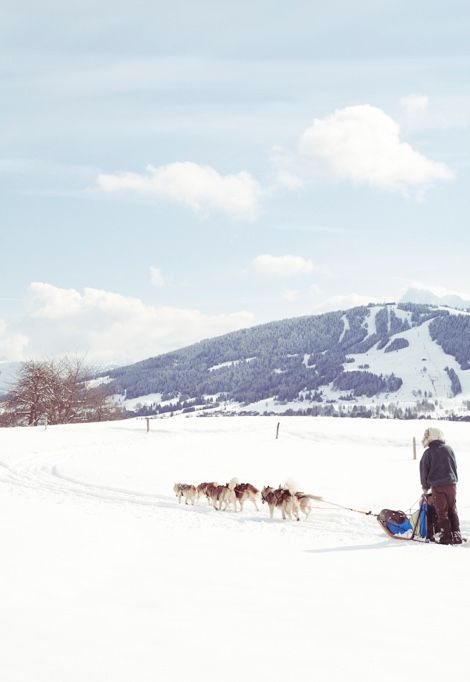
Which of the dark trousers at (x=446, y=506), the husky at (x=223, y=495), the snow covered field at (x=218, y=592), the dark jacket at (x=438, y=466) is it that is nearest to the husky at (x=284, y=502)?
the snow covered field at (x=218, y=592)

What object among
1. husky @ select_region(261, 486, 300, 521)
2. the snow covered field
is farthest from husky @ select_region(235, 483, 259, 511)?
husky @ select_region(261, 486, 300, 521)

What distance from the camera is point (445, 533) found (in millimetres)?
11523

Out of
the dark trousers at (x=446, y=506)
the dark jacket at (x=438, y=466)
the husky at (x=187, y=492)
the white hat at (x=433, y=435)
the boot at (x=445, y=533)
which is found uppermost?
the white hat at (x=433, y=435)

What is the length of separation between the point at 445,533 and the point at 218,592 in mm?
6129

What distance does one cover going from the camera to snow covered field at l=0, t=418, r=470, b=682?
5.12 m

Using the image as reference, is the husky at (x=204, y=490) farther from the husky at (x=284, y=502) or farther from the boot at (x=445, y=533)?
the boot at (x=445, y=533)

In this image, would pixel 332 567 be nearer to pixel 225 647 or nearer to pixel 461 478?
pixel 225 647

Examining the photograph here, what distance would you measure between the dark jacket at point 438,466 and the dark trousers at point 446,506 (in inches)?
4.9

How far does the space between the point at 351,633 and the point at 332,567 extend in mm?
3179

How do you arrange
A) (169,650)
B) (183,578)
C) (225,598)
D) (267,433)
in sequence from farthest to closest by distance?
(267,433) → (183,578) → (225,598) → (169,650)

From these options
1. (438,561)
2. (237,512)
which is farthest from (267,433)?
(438,561)

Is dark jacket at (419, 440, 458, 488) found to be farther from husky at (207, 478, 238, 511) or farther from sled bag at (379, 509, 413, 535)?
husky at (207, 478, 238, 511)

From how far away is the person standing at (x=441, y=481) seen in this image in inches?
460

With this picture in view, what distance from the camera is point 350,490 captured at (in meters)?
19.2
